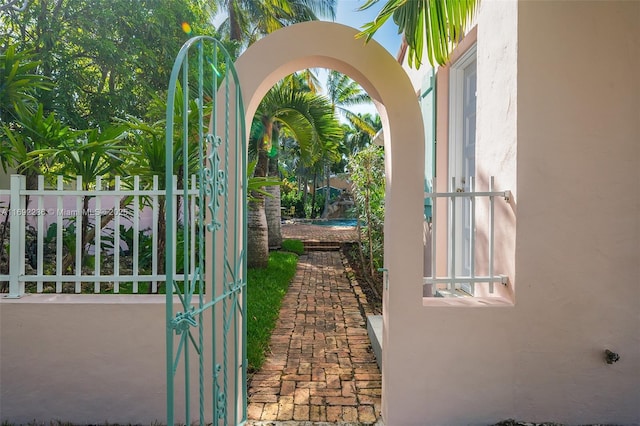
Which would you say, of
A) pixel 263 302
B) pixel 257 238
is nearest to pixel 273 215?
pixel 257 238

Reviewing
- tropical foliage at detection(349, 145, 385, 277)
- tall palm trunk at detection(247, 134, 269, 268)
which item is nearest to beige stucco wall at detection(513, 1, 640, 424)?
tropical foliage at detection(349, 145, 385, 277)

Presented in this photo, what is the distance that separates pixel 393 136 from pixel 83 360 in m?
2.82

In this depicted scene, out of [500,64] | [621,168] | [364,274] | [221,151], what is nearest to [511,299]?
[621,168]

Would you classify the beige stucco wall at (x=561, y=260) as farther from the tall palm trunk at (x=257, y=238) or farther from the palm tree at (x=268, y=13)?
the palm tree at (x=268, y=13)

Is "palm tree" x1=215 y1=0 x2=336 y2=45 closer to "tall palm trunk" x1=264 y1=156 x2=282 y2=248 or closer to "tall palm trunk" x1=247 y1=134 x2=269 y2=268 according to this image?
"tall palm trunk" x1=264 y1=156 x2=282 y2=248

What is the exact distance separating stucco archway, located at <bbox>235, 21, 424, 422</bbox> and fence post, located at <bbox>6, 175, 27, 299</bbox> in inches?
68.5

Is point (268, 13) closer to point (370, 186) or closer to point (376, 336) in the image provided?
point (370, 186)

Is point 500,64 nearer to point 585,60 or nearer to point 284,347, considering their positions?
point 585,60

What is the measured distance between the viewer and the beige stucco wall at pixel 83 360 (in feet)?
9.34

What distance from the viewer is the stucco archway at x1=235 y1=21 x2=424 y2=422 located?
285cm

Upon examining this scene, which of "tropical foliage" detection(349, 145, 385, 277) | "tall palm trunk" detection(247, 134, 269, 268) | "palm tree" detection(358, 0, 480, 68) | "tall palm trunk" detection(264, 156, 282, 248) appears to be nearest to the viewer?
"palm tree" detection(358, 0, 480, 68)

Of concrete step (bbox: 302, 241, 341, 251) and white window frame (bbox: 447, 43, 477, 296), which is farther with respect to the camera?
concrete step (bbox: 302, 241, 341, 251)

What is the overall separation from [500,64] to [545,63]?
0.36 meters

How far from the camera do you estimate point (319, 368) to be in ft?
12.8
